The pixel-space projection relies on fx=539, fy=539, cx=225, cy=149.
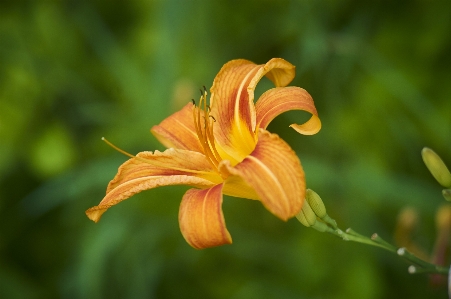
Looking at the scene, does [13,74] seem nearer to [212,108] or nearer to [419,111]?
[212,108]

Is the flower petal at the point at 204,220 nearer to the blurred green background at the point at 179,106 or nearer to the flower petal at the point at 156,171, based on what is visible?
the flower petal at the point at 156,171

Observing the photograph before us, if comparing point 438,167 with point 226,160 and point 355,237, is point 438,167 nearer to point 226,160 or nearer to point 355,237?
point 355,237

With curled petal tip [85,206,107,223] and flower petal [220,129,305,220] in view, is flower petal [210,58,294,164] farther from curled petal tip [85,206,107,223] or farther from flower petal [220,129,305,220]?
curled petal tip [85,206,107,223]

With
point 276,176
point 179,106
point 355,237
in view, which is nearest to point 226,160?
point 276,176

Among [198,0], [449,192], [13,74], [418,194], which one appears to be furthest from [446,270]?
[13,74]

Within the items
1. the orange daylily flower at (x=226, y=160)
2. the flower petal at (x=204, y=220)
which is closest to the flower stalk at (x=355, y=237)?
the orange daylily flower at (x=226, y=160)

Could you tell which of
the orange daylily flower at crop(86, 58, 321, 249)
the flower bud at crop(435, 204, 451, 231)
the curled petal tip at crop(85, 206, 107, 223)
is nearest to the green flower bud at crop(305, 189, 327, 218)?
the orange daylily flower at crop(86, 58, 321, 249)
